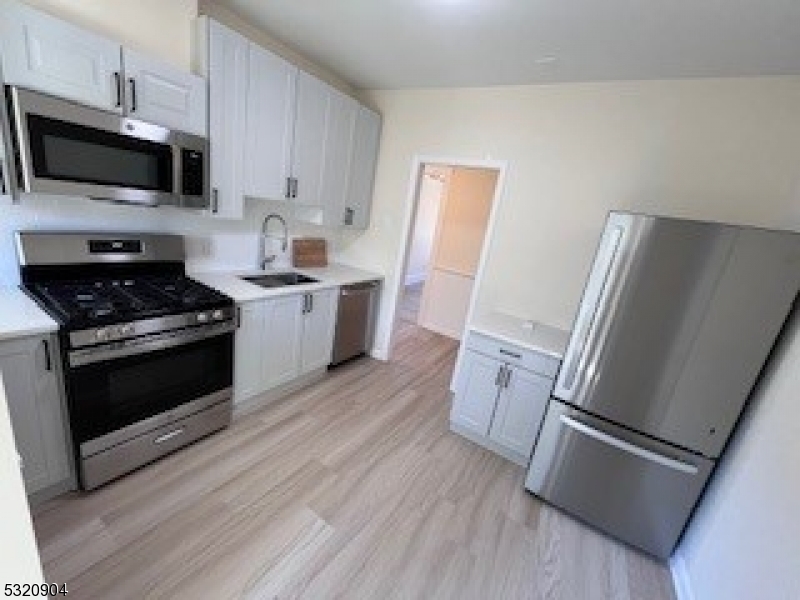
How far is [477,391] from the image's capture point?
271 centimetres

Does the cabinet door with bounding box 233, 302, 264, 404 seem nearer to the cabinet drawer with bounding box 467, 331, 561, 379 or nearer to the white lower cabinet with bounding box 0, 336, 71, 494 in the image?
the white lower cabinet with bounding box 0, 336, 71, 494

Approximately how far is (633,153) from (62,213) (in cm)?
343

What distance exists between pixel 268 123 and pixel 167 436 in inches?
81.7

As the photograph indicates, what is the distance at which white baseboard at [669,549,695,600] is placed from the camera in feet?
5.99

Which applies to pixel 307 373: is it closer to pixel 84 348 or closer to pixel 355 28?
pixel 84 348

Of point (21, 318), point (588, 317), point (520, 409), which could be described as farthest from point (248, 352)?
point (588, 317)

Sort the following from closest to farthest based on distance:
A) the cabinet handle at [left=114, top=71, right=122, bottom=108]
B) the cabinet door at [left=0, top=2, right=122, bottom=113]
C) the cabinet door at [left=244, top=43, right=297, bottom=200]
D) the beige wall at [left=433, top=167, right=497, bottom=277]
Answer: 1. the cabinet door at [left=0, top=2, right=122, bottom=113]
2. the cabinet handle at [left=114, top=71, right=122, bottom=108]
3. the cabinet door at [left=244, top=43, right=297, bottom=200]
4. the beige wall at [left=433, top=167, right=497, bottom=277]

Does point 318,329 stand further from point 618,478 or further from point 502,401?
point 618,478

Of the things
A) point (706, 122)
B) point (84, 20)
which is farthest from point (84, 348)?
point (706, 122)

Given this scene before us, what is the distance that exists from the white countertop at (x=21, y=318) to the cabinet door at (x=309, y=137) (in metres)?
1.70

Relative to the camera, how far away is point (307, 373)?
311cm

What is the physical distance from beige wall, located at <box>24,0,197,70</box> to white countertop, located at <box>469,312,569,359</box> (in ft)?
8.31

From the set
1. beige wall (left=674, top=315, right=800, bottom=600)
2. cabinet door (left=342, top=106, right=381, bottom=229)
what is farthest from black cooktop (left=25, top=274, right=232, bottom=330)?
beige wall (left=674, top=315, right=800, bottom=600)

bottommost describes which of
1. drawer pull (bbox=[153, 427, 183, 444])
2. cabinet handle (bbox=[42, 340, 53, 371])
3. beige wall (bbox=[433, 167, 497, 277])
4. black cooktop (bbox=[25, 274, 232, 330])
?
drawer pull (bbox=[153, 427, 183, 444])
